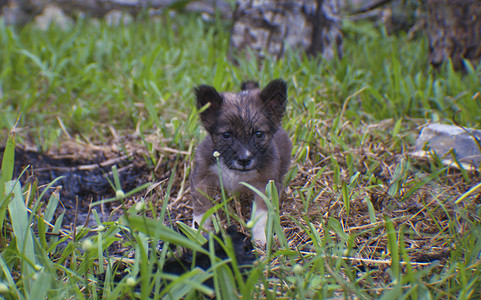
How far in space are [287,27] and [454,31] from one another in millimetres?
2280

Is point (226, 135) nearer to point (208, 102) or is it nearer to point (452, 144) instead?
point (208, 102)

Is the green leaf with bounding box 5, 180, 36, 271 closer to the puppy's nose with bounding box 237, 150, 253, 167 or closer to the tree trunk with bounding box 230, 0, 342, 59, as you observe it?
the puppy's nose with bounding box 237, 150, 253, 167

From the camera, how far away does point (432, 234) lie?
3.02m

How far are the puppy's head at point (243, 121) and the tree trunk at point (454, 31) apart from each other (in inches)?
139

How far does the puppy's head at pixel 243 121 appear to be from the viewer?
304 centimetres

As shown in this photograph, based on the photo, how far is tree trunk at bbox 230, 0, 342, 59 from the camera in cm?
590

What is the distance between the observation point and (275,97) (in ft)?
10.7

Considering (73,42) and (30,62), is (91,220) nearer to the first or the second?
(30,62)

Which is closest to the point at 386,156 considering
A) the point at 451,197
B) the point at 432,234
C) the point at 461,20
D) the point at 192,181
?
the point at 451,197

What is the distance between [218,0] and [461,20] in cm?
483

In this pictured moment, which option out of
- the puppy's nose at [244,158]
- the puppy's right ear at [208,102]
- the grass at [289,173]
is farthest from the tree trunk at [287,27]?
the puppy's nose at [244,158]

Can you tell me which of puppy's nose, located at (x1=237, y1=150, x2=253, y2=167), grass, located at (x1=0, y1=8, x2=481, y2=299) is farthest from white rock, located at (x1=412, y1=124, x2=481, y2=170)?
puppy's nose, located at (x1=237, y1=150, x2=253, y2=167)

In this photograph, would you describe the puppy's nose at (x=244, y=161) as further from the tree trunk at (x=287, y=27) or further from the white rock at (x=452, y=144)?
the tree trunk at (x=287, y=27)

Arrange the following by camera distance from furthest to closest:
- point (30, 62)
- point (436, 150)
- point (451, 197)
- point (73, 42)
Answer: point (73, 42) → point (30, 62) → point (436, 150) → point (451, 197)
